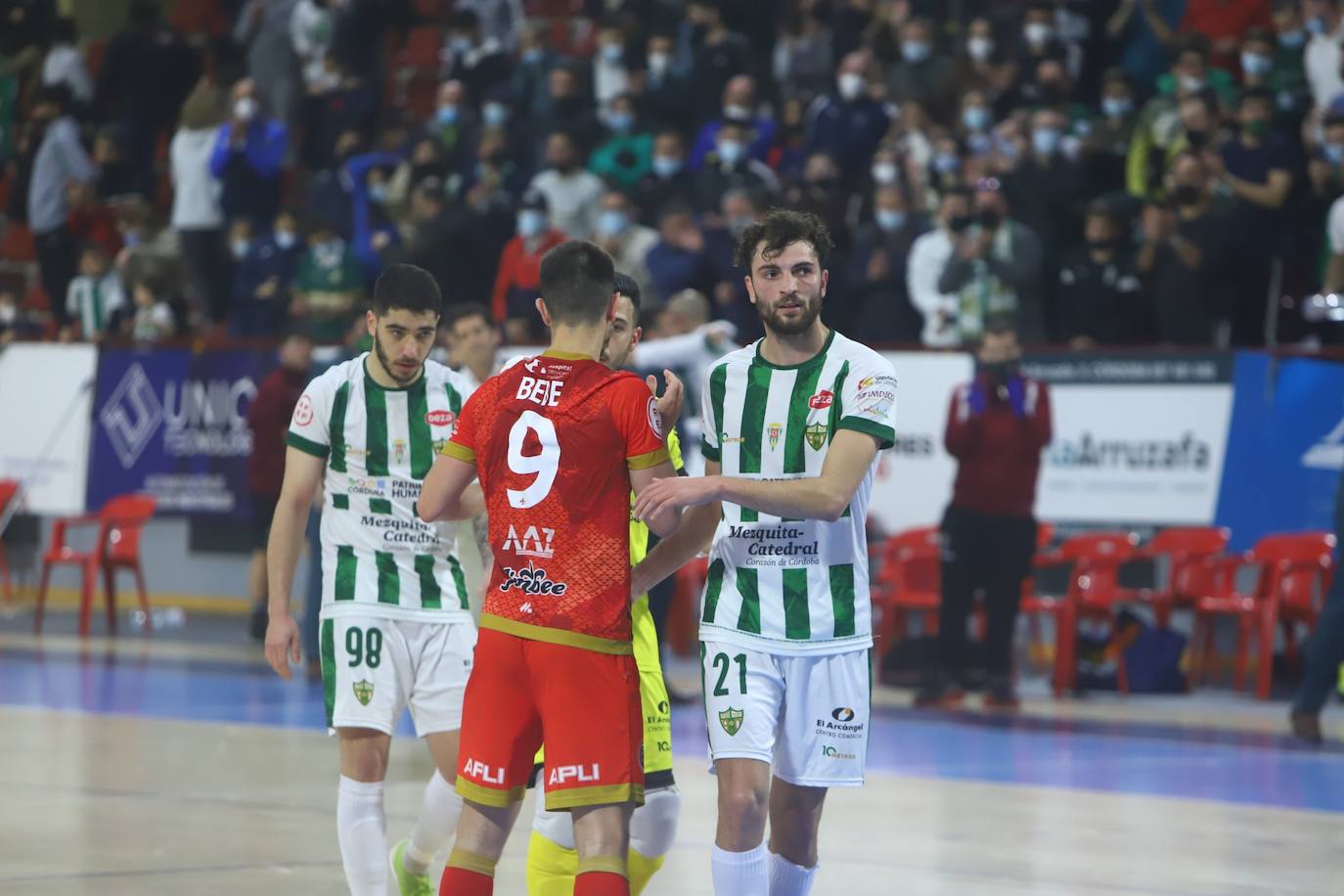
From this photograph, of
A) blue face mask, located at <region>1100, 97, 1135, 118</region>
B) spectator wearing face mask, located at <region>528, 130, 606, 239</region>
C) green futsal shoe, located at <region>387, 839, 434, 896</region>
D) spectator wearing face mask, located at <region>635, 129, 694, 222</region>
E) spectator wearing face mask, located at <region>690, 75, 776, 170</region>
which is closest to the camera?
green futsal shoe, located at <region>387, 839, 434, 896</region>

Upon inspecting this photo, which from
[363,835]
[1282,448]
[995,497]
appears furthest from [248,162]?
[363,835]

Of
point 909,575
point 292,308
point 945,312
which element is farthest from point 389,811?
point 292,308

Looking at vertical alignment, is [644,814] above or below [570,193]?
below

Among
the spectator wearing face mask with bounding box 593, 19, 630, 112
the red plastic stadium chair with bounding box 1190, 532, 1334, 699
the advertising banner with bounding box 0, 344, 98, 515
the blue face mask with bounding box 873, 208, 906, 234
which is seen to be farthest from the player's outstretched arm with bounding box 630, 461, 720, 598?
the spectator wearing face mask with bounding box 593, 19, 630, 112

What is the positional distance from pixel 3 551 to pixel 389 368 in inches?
585

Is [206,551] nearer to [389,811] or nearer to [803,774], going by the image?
[389,811]

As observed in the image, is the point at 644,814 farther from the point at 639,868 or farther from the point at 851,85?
the point at 851,85

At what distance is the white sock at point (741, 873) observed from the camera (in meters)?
5.97

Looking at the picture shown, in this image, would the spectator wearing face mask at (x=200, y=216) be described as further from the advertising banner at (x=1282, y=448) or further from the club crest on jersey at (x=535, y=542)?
the club crest on jersey at (x=535, y=542)

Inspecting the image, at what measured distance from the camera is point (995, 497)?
13.8 metres

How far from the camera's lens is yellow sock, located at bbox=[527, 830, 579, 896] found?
251 inches

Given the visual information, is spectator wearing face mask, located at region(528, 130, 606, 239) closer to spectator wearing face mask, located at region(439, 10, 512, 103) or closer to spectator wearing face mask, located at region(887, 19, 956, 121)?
spectator wearing face mask, located at region(887, 19, 956, 121)

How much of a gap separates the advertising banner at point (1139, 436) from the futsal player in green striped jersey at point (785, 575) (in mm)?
8975

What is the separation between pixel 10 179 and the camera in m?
25.4
